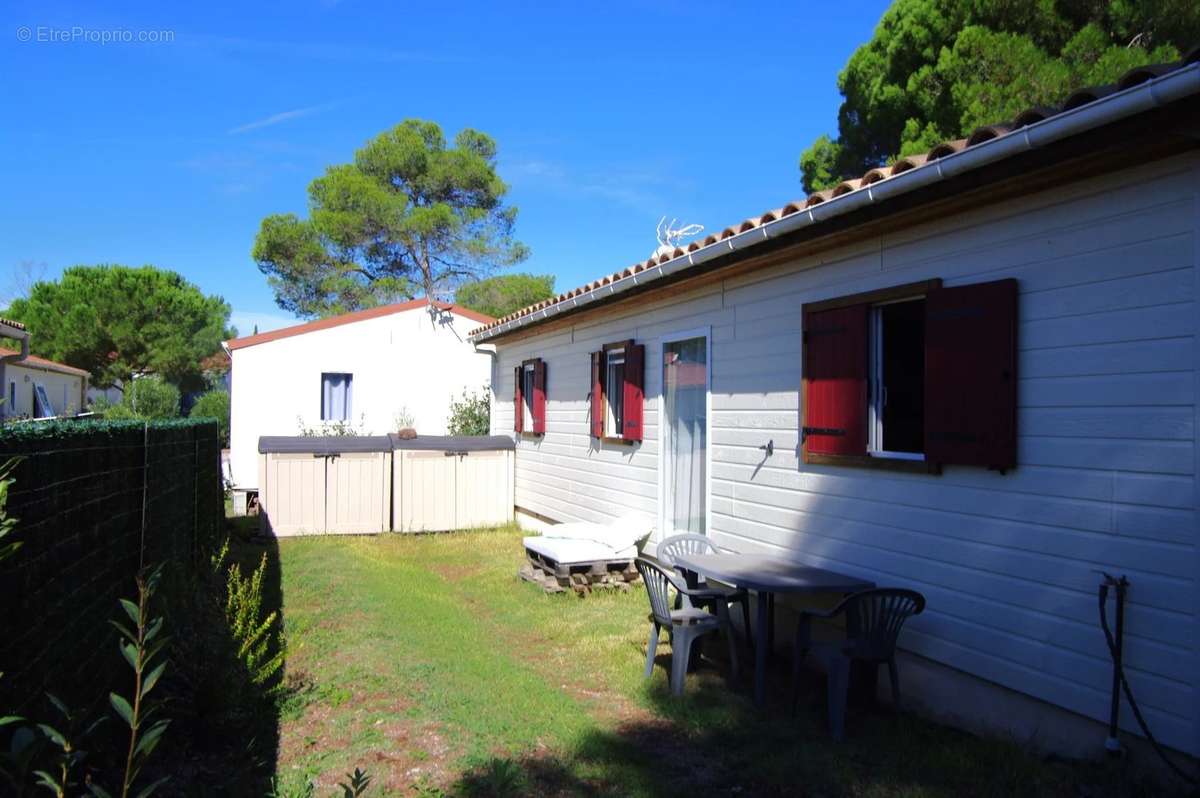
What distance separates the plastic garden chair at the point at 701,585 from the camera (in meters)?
5.30

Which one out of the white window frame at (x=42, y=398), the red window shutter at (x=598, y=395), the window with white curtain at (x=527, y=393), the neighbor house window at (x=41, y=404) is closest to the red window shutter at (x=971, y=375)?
the red window shutter at (x=598, y=395)

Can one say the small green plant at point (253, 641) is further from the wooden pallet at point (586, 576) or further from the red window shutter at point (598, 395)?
the red window shutter at point (598, 395)

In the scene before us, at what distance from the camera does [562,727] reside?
4434 mm

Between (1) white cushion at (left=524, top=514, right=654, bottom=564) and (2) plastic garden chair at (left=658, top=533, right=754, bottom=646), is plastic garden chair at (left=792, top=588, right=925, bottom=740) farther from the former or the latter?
(1) white cushion at (left=524, top=514, right=654, bottom=564)

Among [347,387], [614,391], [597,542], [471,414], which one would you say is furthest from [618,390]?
[347,387]

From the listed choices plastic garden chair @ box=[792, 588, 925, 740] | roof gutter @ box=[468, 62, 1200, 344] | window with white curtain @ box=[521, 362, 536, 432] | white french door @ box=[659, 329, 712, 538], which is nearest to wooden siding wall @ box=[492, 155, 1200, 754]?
plastic garden chair @ box=[792, 588, 925, 740]

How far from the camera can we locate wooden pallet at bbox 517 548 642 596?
24.7 ft

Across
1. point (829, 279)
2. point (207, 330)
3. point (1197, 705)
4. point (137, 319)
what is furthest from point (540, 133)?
point (207, 330)

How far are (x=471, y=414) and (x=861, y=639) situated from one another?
1181 cm

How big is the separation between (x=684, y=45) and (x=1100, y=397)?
10.6 metres

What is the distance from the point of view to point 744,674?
5.37 m

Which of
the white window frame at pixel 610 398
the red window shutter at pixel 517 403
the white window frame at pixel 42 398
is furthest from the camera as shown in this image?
the white window frame at pixel 42 398

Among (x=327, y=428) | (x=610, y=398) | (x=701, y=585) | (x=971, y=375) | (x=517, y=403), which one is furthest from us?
(x=327, y=428)

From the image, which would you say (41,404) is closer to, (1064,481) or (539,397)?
(539,397)
